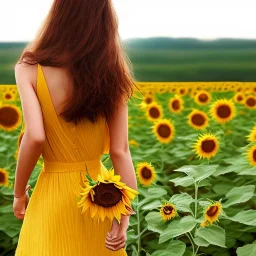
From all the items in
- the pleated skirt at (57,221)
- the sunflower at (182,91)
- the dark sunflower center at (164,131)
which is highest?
the pleated skirt at (57,221)

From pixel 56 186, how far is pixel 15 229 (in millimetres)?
1043

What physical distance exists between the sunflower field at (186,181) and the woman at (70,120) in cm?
60

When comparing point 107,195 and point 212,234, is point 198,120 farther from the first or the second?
point 107,195

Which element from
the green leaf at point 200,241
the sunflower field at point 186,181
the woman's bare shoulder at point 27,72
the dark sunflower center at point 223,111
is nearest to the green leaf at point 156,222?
the sunflower field at point 186,181

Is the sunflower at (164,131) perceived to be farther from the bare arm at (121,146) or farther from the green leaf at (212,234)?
the bare arm at (121,146)

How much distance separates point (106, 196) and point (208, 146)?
1156mm

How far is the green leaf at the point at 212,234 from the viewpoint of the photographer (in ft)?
7.40

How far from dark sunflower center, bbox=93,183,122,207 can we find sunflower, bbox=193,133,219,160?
3.67 ft

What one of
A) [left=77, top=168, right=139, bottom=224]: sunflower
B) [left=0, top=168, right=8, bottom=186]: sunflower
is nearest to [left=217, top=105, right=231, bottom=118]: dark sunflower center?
[left=0, top=168, right=8, bottom=186]: sunflower

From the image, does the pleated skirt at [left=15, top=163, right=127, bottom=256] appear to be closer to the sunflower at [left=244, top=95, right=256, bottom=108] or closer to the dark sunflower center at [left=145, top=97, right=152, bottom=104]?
the sunflower at [left=244, top=95, right=256, bottom=108]

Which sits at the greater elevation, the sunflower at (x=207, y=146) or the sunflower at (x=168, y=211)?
the sunflower at (x=207, y=146)

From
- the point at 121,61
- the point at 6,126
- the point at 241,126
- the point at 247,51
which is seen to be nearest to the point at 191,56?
the point at 247,51

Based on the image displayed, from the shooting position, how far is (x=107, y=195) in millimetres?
1547

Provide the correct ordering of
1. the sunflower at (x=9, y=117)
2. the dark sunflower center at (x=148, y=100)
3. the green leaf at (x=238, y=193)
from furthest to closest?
the dark sunflower center at (x=148, y=100), the sunflower at (x=9, y=117), the green leaf at (x=238, y=193)
